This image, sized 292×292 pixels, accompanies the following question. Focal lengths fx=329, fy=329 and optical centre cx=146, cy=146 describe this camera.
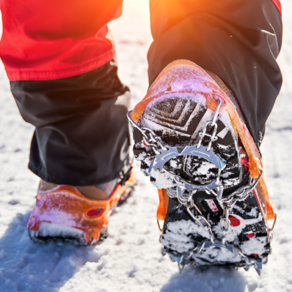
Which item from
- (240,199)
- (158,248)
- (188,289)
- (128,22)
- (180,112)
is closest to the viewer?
(180,112)

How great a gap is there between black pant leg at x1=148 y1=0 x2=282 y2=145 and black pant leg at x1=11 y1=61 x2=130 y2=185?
0.25 m

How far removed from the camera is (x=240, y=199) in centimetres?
61

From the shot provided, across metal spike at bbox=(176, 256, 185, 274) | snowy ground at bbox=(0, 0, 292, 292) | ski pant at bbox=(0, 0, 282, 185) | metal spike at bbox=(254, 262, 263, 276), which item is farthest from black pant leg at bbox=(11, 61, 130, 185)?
metal spike at bbox=(254, 262, 263, 276)

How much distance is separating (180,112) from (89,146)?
1.38 ft

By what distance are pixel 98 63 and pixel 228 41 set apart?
35 cm

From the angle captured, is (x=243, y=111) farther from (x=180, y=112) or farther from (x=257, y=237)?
(x=257, y=237)

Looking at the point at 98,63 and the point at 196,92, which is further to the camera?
the point at 98,63

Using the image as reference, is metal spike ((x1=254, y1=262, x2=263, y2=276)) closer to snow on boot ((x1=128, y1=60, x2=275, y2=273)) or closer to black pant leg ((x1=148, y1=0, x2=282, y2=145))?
snow on boot ((x1=128, y1=60, x2=275, y2=273))

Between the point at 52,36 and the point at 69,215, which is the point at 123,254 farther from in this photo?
the point at 52,36

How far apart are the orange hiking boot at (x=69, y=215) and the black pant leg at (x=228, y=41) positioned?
1.35 ft

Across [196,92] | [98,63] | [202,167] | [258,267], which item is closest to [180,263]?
[258,267]

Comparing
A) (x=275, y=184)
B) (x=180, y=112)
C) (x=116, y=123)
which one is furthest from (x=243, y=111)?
(x=275, y=184)

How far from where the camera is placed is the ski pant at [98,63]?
23.7 inches

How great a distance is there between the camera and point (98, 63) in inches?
32.7
